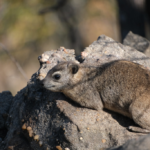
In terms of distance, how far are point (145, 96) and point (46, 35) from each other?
488 inches

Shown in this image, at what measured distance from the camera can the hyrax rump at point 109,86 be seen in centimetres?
417

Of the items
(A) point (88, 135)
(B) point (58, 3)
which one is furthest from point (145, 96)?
(B) point (58, 3)

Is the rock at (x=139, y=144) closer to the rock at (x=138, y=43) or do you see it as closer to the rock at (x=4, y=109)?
the rock at (x=4, y=109)

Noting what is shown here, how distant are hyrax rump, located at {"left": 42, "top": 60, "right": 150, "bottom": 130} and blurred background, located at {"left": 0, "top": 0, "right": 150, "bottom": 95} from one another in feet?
33.9

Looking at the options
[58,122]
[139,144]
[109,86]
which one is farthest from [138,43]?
[139,144]

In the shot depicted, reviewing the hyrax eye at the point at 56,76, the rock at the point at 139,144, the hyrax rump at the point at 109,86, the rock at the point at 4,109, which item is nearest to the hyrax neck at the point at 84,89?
the hyrax rump at the point at 109,86

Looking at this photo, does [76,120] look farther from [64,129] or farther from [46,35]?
[46,35]

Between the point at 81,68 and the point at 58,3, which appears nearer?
the point at 81,68

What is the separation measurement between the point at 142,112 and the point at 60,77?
5.33 ft

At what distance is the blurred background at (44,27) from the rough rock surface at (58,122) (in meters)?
9.58

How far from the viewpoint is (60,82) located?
15.4 ft

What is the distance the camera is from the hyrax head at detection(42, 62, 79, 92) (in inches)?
182

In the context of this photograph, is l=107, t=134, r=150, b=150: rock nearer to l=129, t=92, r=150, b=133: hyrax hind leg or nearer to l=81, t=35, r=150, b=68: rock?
l=129, t=92, r=150, b=133: hyrax hind leg

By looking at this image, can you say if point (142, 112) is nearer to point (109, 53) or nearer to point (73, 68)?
point (73, 68)
